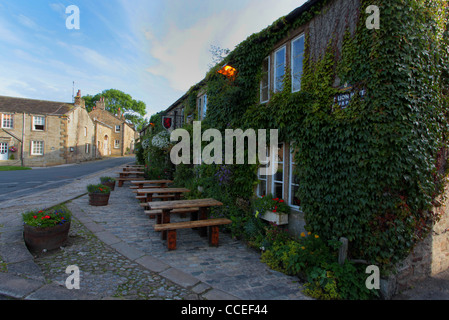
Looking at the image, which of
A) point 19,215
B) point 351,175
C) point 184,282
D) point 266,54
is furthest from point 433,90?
point 19,215

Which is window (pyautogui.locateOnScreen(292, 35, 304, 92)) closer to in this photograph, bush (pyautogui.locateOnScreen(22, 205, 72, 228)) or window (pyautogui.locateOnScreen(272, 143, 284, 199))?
window (pyautogui.locateOnScreen(272, 143, 284, 199))

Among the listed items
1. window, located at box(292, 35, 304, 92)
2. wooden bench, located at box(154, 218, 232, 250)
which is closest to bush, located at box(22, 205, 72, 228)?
wooden bench, located at box(154, 218, 232, 250)

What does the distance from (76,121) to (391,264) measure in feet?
118

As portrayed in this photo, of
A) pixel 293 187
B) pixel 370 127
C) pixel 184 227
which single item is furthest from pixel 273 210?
pixel 370 127

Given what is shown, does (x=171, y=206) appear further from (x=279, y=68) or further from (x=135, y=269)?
(x=279, y=68)

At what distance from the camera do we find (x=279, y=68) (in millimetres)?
6168

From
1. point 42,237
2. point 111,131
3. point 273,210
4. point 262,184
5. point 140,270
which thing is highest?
point 111,131

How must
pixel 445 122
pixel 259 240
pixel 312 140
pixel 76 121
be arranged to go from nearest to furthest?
pixel 445 122 → pixel 312 140 → pixel 259 240 → pixel 76 121

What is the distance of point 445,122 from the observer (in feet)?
14.1

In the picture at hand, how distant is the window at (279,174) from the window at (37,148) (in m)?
30.4

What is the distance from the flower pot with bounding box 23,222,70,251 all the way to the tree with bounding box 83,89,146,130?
56365 mm

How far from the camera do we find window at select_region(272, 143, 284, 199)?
5804 millimetres

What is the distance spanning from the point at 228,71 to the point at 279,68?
156 centimetres

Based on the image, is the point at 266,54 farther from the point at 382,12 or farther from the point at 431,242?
the point at 431,242
